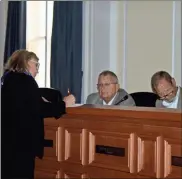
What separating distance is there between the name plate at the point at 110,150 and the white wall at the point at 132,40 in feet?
12.4

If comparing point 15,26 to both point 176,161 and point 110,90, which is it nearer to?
point 110,90

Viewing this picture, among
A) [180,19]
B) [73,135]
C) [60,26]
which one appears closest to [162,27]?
[180,19]

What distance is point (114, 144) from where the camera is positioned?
2945 millimetres

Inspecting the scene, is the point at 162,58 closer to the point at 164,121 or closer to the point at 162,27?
the point at 162,27

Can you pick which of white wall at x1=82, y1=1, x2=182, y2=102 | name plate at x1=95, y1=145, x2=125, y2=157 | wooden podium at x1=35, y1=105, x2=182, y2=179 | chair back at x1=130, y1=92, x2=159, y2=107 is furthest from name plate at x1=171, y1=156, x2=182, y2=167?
white wall at x1=82, y1=1, x2=182, y2=102

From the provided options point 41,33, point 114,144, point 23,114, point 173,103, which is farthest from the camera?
point 41,33

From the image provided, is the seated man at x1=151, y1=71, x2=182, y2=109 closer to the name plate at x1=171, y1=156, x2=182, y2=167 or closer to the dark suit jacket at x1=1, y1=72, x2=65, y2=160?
the dark suit jacket at x1=1, y1=72, x2=65, y2=160

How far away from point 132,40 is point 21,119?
13.8 ft

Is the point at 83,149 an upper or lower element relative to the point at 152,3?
lower

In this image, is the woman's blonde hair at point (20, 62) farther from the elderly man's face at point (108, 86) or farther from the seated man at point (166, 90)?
the seated man at point (166, 90)

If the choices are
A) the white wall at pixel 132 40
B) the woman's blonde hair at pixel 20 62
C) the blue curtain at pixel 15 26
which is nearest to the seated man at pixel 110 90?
the woman's blonde hair at pixel 20 62

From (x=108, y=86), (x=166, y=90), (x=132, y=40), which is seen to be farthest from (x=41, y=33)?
(x=166, y=90)

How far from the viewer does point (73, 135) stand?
10.4 feet

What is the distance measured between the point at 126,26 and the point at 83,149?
4314 millimetres
